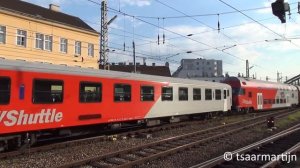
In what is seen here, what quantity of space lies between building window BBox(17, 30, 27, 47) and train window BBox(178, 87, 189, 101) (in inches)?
844

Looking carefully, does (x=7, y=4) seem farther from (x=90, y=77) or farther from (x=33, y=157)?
(x=33, y=157)

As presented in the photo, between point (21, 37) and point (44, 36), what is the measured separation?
294 cm

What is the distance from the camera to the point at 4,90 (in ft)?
39.9

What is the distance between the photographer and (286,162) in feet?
38.6

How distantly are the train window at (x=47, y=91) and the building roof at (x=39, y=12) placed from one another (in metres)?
25.1

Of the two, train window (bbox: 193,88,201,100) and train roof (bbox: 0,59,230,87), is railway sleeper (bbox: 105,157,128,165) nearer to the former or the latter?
train roof (bbox: 0,59,230,87)

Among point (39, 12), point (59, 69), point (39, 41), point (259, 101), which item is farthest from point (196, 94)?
point (39, 12)

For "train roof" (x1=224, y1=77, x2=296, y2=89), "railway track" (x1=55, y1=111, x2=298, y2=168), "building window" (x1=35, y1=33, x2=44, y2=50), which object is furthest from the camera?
"building window" (x1=35, y1=33, x2=44, y2=50)

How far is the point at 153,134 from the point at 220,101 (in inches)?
452

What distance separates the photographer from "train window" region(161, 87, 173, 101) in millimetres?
21375

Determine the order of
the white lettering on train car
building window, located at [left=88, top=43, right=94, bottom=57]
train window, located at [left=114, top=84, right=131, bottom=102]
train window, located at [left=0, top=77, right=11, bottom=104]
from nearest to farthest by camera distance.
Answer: train window, located at [left=0, top=77, right=11, bottom=104]
the white lettering on train car
train window, located at [left=114, top=84, right=131, bottom=102]
building window, located at [left=88, top=43, right=94, bottom=57]

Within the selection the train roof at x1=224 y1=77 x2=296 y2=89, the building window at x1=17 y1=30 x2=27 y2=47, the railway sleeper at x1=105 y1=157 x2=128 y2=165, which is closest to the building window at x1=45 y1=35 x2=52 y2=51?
the building window at x1=17 y1=30 x2=27 y2=47

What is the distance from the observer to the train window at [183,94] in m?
23.0

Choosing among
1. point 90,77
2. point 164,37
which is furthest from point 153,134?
point 164,37
